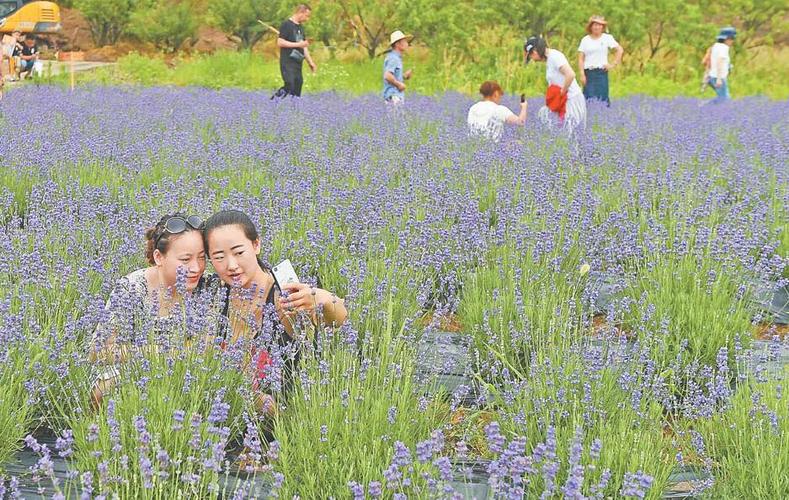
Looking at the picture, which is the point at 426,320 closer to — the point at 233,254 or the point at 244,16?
the point at 233,254

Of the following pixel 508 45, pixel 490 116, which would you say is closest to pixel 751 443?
pixel 490 116

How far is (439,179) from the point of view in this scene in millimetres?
5797

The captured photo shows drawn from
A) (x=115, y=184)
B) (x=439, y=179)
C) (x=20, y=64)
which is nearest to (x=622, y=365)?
(x=439, y=179)

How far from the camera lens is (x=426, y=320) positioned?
422 centimetres

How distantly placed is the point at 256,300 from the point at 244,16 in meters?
25.3

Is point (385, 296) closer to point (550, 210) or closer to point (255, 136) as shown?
point (550, 210)

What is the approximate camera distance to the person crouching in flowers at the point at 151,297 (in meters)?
2.88

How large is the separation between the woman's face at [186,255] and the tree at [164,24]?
25.7 m

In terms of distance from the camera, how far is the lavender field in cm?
244

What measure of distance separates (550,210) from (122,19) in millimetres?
27656

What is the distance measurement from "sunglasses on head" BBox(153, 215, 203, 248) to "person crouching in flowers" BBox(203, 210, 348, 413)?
5cm

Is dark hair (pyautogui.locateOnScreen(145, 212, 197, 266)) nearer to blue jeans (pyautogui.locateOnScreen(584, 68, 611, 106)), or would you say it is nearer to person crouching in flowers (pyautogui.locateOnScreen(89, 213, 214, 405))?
person crouching in flowers (pyautogui.locateOnScreen(89, 213, 214, 405))

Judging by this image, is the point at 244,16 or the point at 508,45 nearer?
the point at 508,45

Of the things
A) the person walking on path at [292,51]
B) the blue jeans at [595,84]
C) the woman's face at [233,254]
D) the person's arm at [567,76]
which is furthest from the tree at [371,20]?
the woman's face at [233,254]
